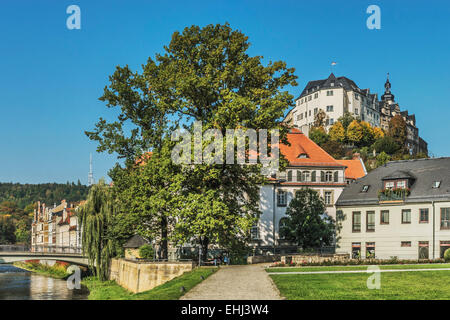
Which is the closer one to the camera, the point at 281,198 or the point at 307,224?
the point at 307,224

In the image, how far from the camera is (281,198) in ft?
190

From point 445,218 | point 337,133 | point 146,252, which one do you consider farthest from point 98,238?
point 337,133

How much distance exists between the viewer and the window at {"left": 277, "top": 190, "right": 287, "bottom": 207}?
5778 centimetres

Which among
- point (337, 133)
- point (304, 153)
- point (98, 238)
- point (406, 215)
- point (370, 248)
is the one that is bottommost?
point (370, 248)

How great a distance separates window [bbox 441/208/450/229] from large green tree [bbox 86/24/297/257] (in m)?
20.8

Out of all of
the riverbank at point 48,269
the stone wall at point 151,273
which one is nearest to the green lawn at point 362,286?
the stone wall at point 151,273

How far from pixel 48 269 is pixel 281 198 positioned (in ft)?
120

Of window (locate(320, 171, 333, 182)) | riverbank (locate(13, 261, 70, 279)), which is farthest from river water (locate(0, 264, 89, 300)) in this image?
window (locate(320, 171, 333, 182))

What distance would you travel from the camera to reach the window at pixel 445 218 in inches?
1892

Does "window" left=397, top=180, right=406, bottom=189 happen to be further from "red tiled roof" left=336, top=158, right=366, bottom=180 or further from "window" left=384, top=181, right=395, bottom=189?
"red tiled roof" left=336, top=158, right=366, bottom=180

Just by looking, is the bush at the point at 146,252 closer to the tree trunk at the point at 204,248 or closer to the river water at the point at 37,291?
the river water at the point at 37,291

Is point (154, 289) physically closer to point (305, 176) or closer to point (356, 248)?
point (356, 248)
